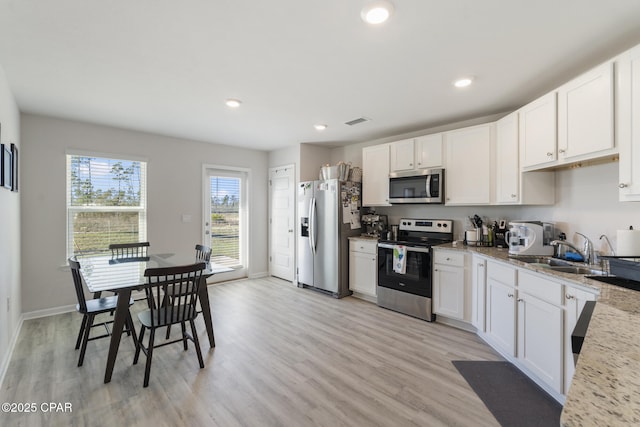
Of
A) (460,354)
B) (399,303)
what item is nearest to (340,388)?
(460,354)

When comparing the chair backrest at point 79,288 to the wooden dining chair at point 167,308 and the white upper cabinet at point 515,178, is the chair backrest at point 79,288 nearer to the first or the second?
the wooden dining chair at point 167,308

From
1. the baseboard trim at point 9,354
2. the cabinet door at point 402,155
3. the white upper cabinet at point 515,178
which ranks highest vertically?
the cabinet door at point 402,155

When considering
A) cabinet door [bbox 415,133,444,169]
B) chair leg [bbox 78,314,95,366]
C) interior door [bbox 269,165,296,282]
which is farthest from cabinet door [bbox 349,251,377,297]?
chair leg [bbox 78,314,95,366]

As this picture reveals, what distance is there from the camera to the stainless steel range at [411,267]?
346 centimetres

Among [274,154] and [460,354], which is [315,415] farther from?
[274,154]

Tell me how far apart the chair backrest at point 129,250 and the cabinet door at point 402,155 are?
3.36 m

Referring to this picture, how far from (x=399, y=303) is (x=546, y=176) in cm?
208

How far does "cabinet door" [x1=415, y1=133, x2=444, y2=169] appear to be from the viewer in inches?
143

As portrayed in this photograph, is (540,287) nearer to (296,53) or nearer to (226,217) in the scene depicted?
(296,53)

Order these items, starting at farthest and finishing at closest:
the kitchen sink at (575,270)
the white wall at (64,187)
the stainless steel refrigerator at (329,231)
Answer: the stainless steel refrigerator at (329,231), the white wall at (64,187), the kitchen sink at (575,270)

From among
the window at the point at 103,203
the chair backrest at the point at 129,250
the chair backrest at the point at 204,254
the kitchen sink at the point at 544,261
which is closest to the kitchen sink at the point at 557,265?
the kitchen sink at the point at 544,261

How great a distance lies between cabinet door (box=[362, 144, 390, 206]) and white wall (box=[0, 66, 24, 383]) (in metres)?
3.84

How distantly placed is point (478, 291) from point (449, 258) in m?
0.44

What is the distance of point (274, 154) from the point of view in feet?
18.4
